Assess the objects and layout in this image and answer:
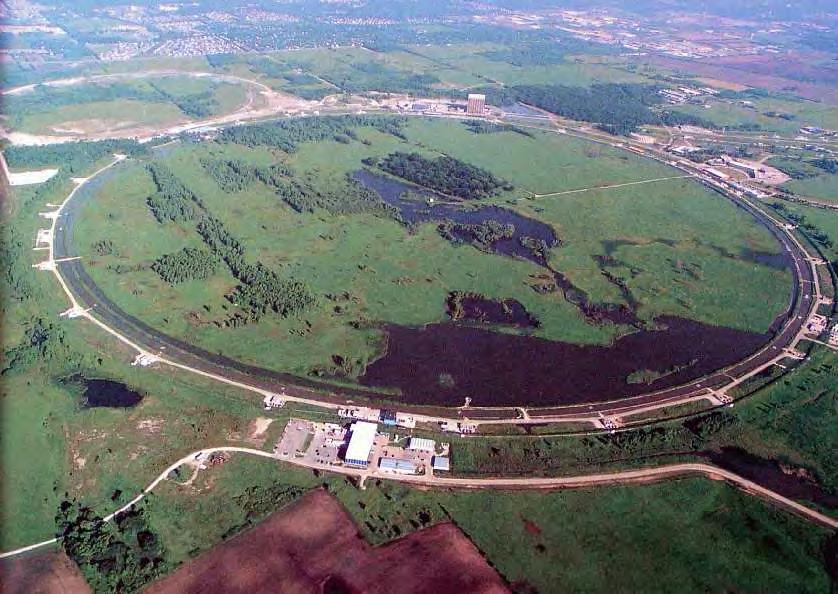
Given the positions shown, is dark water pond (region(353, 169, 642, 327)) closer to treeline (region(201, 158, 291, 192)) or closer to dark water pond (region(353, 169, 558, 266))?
dark water pond (region(353, 169, 558, 266))

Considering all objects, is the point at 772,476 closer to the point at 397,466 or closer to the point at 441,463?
the point at 441,463

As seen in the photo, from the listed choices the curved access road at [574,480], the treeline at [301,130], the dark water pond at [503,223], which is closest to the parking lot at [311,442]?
the curved access road at [574,480]

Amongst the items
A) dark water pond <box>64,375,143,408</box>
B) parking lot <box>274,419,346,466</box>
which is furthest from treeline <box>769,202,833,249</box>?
dark water pond <box>64,375,143,408</box>

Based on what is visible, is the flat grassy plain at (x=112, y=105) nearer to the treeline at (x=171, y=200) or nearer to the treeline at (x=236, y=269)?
the treeline at (x=171, y=200)

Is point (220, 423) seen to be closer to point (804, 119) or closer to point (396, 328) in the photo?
point (396, 328)

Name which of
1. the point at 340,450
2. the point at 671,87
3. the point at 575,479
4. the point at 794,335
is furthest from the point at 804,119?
the point at 340,450

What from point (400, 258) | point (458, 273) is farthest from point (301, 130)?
point (458, 273)
